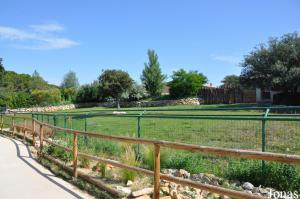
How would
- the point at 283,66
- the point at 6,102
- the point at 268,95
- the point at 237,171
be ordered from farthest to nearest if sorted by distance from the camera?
the point at 6,102 < the point at 268,95 < the point at 283,66 < the point at 237,171

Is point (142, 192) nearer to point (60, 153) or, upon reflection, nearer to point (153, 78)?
point (60, 153)

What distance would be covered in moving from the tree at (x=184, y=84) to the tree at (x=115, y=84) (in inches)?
296

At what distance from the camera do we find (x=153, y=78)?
7931 centimetres

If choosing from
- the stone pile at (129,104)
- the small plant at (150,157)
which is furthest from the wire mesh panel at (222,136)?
the stone pile at (129,104)

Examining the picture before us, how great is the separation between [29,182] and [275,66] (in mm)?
37320

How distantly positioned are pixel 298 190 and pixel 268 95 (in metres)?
51.8

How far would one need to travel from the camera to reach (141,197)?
24.5 feet

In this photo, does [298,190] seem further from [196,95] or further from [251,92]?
[196,95]

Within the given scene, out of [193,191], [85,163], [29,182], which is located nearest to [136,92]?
[85,163]

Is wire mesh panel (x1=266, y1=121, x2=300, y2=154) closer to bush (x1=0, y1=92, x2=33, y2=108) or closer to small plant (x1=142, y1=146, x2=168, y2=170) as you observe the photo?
small plant (x1=142, y1=146, x2=168, y2=170)

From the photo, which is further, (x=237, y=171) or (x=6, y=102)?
(x=6, y=102)

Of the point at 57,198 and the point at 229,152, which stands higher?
the point at 229,152

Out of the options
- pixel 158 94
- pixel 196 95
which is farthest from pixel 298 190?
pixel 158 94

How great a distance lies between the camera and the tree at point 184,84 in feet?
226
